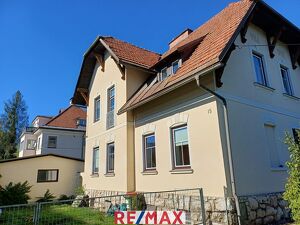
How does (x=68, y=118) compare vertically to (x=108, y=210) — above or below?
above

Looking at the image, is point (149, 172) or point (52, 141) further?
point (52, 141)

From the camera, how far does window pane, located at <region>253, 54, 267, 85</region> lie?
33.7ft

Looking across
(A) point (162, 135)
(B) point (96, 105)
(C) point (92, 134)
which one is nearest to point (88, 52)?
(B) point (96, 105)

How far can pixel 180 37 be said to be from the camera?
1591 cm

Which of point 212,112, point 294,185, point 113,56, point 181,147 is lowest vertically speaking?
point 294,185

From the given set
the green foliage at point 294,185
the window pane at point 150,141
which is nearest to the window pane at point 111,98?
the window pane at point 150,141

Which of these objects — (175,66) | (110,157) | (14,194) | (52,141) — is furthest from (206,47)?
(52,141)

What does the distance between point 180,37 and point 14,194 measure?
14506mm

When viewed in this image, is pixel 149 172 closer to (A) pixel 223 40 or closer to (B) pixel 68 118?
(A) pixel 223 40

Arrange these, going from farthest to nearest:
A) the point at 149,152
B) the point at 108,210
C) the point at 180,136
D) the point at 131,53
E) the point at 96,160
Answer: the point at 96,160 < the point at 131,53 < the point at 108,210 < the point at 149,152 < the point at 180,136

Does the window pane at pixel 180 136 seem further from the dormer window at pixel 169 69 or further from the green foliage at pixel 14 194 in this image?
the green foliage at pixel 14 194

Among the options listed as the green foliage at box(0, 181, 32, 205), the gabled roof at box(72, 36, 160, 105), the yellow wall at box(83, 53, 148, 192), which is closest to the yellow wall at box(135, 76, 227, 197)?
the yellow wall at box(83, 53, 148, 192)

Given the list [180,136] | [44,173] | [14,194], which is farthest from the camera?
[44,173]

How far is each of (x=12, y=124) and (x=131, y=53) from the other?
39095 millimetres
